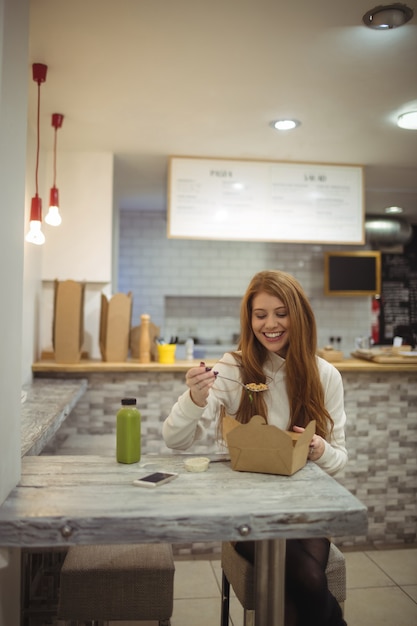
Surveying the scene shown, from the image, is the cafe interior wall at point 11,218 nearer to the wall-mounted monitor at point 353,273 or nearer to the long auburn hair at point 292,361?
the long auburn hair at point 292,361

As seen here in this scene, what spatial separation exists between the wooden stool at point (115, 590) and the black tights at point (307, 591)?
33 centimetres

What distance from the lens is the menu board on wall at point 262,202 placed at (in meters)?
4.07

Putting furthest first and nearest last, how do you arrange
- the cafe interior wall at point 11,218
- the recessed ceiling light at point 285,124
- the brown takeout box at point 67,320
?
the brown takeout box at point 67,320, the recessed ceiling light at point 285,124, the cafe interior wall at point 11,218

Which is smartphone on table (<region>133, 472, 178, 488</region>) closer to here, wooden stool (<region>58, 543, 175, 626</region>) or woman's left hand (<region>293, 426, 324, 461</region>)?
wooden stool (<region>58, 543, 175, 626</region>)

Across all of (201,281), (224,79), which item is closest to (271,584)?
(224,79)

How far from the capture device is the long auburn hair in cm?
213

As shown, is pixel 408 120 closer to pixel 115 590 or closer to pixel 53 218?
pixel 53 218

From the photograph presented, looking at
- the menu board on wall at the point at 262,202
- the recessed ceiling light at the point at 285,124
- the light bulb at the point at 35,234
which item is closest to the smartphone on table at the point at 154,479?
the light bulb at the point at 35,234

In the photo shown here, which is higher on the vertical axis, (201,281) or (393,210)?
(393,210)

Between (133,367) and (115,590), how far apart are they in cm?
209

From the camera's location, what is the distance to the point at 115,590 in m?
1.75

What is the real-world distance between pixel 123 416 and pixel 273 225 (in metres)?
2.61

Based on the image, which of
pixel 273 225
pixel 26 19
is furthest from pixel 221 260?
pixel 26 19

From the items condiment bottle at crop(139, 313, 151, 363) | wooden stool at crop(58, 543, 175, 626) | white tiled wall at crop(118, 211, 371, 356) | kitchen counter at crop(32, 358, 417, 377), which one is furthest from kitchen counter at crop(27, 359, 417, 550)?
white tiled wall at crop(118, 211, 371, 356)
